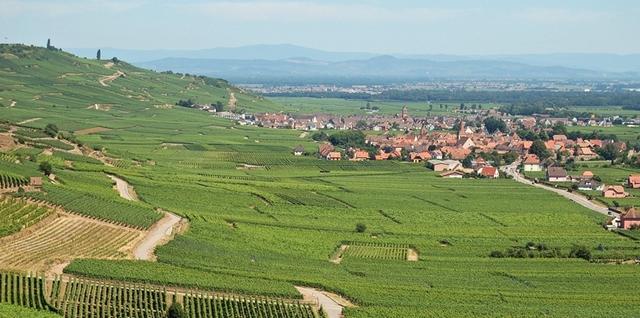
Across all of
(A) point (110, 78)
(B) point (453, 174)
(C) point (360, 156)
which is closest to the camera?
(B) point (453, 174)

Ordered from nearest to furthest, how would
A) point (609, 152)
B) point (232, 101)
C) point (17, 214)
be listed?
point (17, 214), point (609, 152), point (232, 101)

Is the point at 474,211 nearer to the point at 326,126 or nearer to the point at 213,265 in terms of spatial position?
the point at 213,265

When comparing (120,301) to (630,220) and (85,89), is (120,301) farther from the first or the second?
(85,89)

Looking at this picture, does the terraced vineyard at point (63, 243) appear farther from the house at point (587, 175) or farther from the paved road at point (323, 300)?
the house at point (587, 175)

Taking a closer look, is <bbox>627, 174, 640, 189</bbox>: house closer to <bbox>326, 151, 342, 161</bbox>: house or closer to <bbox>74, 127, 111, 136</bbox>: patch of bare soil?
<bbox>326, 151, 342, 161</bbox>: house

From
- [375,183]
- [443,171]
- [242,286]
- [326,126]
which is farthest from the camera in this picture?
[326,126]

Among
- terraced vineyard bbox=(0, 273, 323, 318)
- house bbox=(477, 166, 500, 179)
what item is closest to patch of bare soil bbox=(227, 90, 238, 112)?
house bbox=(477, 166, 500, 179)

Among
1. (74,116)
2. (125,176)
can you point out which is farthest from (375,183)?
(74,116)

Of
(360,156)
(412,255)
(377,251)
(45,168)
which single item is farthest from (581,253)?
(360,156)
